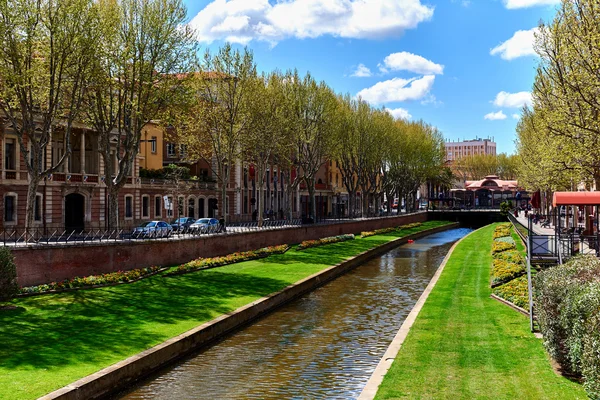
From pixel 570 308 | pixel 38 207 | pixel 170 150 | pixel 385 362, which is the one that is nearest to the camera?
pixel 570 308

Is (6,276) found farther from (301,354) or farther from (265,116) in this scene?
(265,116)

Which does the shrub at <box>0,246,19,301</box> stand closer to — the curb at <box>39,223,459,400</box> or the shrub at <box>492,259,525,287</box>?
the curb at <box>39,223,459,400</box>

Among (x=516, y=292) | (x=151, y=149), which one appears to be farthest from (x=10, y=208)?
(x=516, y=292)

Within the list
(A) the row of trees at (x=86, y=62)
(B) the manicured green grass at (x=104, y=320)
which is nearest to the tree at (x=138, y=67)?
(A) the row of trees at (x=86, y=62)

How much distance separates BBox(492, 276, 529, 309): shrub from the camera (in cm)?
2452

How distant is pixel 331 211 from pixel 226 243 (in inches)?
2968

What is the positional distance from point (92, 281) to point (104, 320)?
742 centimetres

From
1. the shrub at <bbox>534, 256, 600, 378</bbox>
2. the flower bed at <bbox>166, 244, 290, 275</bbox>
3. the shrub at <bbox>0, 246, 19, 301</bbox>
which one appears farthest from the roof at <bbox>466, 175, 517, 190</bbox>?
the shrub at <bbox>0, 246, 19, 301</bbox>

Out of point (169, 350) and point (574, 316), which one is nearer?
point (574, 316)

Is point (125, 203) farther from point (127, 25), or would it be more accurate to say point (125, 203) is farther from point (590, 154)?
point (590, 154)

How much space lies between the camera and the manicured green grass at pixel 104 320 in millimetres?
16298

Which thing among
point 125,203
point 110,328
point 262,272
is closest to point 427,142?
point 125,203

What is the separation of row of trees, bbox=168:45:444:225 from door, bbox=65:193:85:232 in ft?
34.8

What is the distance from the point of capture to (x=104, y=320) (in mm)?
22609
